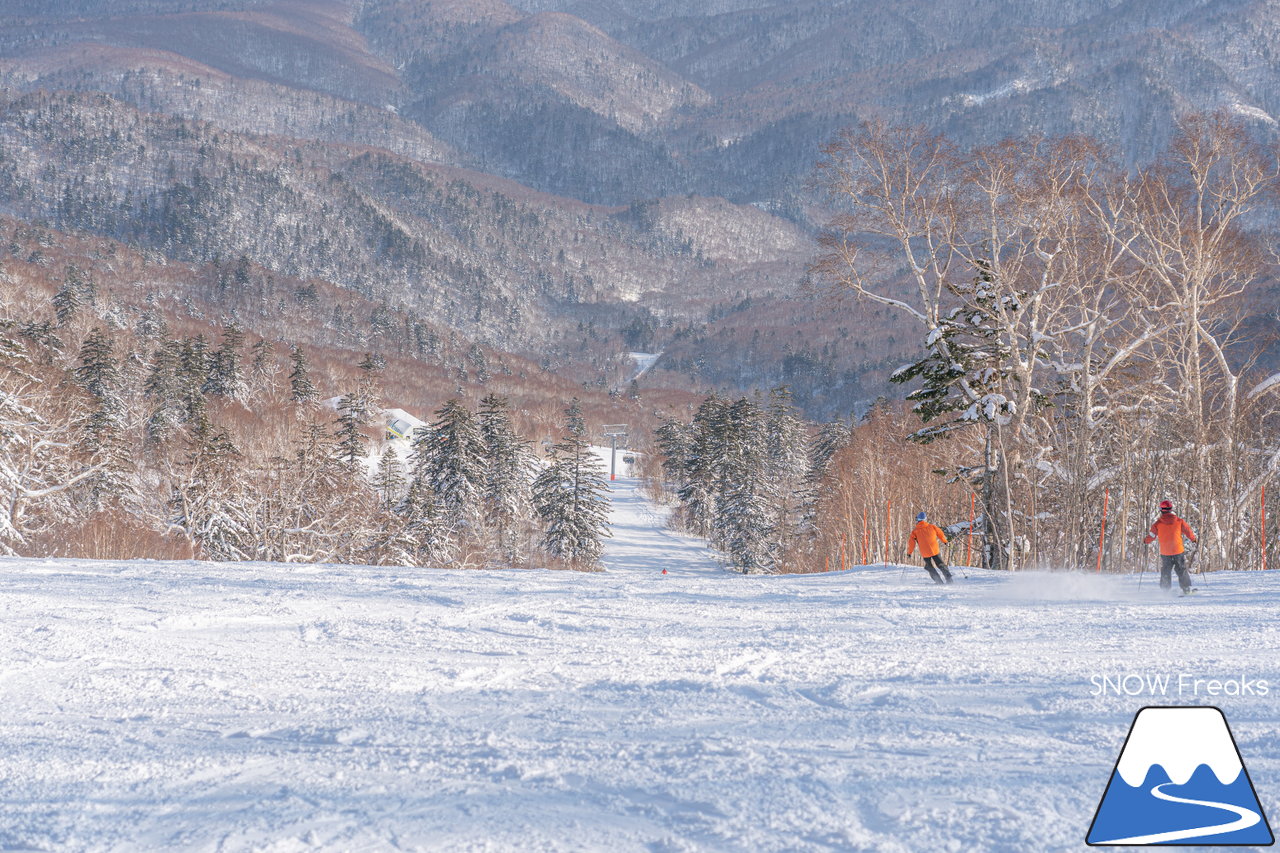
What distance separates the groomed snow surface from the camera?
3637 millimetres

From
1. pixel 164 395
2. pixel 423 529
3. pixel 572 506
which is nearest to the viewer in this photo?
pixel 423 529

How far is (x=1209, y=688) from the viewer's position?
5473mm

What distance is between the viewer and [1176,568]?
34.0ft

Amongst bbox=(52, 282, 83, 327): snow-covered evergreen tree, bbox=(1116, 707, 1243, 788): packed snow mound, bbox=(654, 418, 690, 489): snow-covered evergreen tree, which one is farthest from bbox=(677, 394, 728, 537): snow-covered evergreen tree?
bbox=(52, 282, 83, 327): snow-covered evergreen tree

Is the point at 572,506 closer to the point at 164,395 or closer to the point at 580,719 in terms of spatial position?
the point at 164,395

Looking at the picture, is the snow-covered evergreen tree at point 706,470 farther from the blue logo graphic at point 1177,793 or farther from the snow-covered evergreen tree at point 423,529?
the blue logo graphic at point 1177,793

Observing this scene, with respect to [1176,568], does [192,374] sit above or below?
above

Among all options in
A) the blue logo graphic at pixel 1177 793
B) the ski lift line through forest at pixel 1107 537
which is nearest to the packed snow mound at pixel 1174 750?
the blue logo graphic at pixel 1177 793

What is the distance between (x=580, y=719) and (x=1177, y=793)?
3.06 m

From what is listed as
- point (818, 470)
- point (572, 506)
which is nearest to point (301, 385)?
point (572, 506)

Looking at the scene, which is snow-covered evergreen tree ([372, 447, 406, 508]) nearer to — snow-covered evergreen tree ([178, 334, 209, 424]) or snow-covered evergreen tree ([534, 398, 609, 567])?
snow-covered evergreen tree ([534, 398, 609, 567])

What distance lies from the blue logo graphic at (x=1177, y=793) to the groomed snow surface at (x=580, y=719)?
188 millimetres

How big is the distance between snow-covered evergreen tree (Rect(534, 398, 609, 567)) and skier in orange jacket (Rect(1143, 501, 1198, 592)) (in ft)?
152

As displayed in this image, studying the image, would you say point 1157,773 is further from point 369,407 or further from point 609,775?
point 369,407
